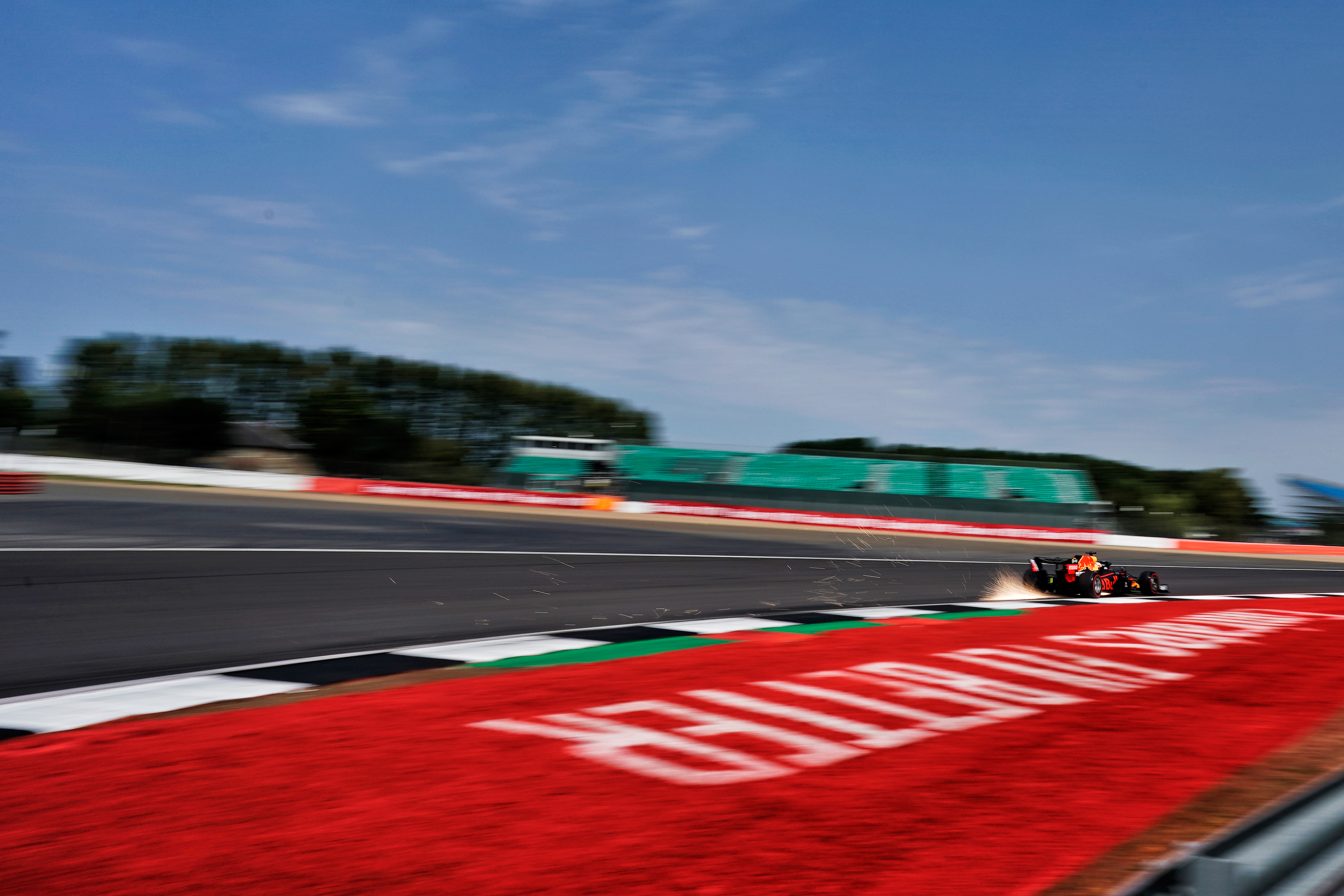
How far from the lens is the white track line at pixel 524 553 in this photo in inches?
391

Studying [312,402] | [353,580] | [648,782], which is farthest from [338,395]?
[648,782]

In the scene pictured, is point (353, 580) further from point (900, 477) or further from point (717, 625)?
point (900, 477)

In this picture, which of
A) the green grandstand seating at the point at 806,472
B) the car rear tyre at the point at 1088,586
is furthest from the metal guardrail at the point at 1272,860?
the green grandstand seating at the point at 806,472

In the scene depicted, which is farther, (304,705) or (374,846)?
(304,705)

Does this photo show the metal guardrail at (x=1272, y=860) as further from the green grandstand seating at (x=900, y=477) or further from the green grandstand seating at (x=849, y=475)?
the green grandstand seating at (x=900, y=477)

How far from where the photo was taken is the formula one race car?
37.9 feet

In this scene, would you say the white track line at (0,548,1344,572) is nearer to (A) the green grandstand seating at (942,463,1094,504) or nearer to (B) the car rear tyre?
(B) the car rear tyre

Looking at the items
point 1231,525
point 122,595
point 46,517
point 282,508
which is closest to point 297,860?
point 122,595

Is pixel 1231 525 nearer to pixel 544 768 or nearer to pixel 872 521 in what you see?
pixel 872 521

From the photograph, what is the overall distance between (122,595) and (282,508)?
12600mm

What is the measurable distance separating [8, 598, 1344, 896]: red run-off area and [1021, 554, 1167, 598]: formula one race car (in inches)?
235

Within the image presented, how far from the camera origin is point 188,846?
266cm

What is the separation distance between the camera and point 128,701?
14.7 feet

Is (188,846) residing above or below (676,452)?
below
